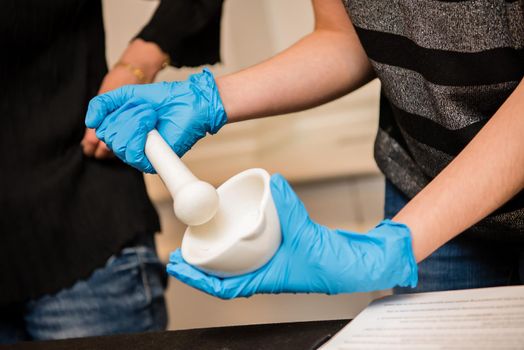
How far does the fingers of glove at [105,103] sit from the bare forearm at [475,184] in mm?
358

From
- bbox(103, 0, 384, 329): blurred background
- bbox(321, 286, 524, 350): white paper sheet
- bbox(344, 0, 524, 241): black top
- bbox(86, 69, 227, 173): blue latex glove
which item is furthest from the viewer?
bbox(103, 0, 384, 329): blurred background

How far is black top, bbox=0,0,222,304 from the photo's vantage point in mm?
969

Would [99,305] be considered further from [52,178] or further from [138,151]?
Answer: [138,151]

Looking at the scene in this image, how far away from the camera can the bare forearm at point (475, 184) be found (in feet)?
1.99

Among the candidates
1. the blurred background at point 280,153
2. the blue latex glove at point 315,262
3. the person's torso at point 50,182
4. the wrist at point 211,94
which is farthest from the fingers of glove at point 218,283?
the blurred background at point 280,153

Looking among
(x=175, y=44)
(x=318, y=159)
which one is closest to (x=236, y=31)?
(x=318, y=159)

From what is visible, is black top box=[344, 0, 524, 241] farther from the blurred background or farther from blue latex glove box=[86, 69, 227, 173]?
the blurred background

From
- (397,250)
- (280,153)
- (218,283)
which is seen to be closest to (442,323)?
(397,250)

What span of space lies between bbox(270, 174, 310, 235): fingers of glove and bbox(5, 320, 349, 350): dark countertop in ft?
0.35

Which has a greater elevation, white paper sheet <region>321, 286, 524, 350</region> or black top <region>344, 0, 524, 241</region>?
black top <region>344, 0, 524, 241</region>

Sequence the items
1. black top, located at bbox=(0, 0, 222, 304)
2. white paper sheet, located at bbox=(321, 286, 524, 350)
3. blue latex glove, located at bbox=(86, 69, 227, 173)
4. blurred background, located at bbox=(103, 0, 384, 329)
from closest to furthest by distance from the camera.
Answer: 1. white paper sheet, located at bbox=(321, 286, 524, 350)
2. blue latex glove, located at bbox=(86, 69, 227, 173)
3. black top, located at bbox=(0, 0, 222, 304)
4. blurred background, located at bbox=(103, 0, 384, 329)

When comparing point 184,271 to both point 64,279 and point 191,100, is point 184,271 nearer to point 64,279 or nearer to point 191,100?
point 191,100

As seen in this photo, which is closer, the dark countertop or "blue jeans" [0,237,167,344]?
the dark countertop

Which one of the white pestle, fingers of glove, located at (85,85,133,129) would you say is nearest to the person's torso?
fingers of glove, located at (85,85,133,129)
